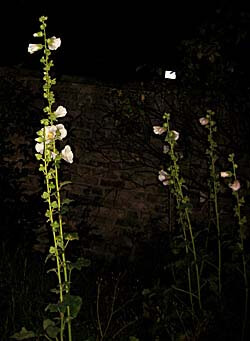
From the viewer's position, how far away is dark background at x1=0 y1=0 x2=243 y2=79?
6875 millimetres

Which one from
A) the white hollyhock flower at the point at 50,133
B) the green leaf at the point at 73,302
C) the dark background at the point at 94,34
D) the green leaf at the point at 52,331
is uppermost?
the dark background at the point at 94,34

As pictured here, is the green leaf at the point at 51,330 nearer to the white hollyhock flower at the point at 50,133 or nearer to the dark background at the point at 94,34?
the white hollyhock flower at the point at 50,133

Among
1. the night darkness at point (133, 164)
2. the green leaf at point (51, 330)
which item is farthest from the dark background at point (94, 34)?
the green leaf at point (51, 330)

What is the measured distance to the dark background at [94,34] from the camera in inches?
271

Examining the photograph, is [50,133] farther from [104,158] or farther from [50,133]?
[104,158]

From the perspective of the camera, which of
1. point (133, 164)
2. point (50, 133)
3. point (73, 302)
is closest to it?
point (73, 302)

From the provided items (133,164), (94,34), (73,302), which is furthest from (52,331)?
(94,34)

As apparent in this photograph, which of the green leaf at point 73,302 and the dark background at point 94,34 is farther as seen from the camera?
the dark background at point 94,34

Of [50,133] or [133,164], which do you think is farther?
[133,164]

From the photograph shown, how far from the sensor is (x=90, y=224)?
218 inches

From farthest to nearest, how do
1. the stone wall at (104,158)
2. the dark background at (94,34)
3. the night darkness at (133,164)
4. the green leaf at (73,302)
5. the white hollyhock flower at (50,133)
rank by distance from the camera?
the dark background at (94,34) < the stone wall at (104,158) < the night darkness at (133,164) < the white hollyhock flower at (50,133) < the green leaf at (73,302)

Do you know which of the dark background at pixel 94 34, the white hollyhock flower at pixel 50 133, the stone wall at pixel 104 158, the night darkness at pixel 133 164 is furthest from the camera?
the dark background at pixel 94 34

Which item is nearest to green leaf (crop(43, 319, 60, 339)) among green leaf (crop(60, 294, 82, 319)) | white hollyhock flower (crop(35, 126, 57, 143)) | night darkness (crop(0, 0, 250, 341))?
green leaf (crop(60, 294, 82, 319))

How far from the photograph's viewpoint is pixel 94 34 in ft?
23.8
